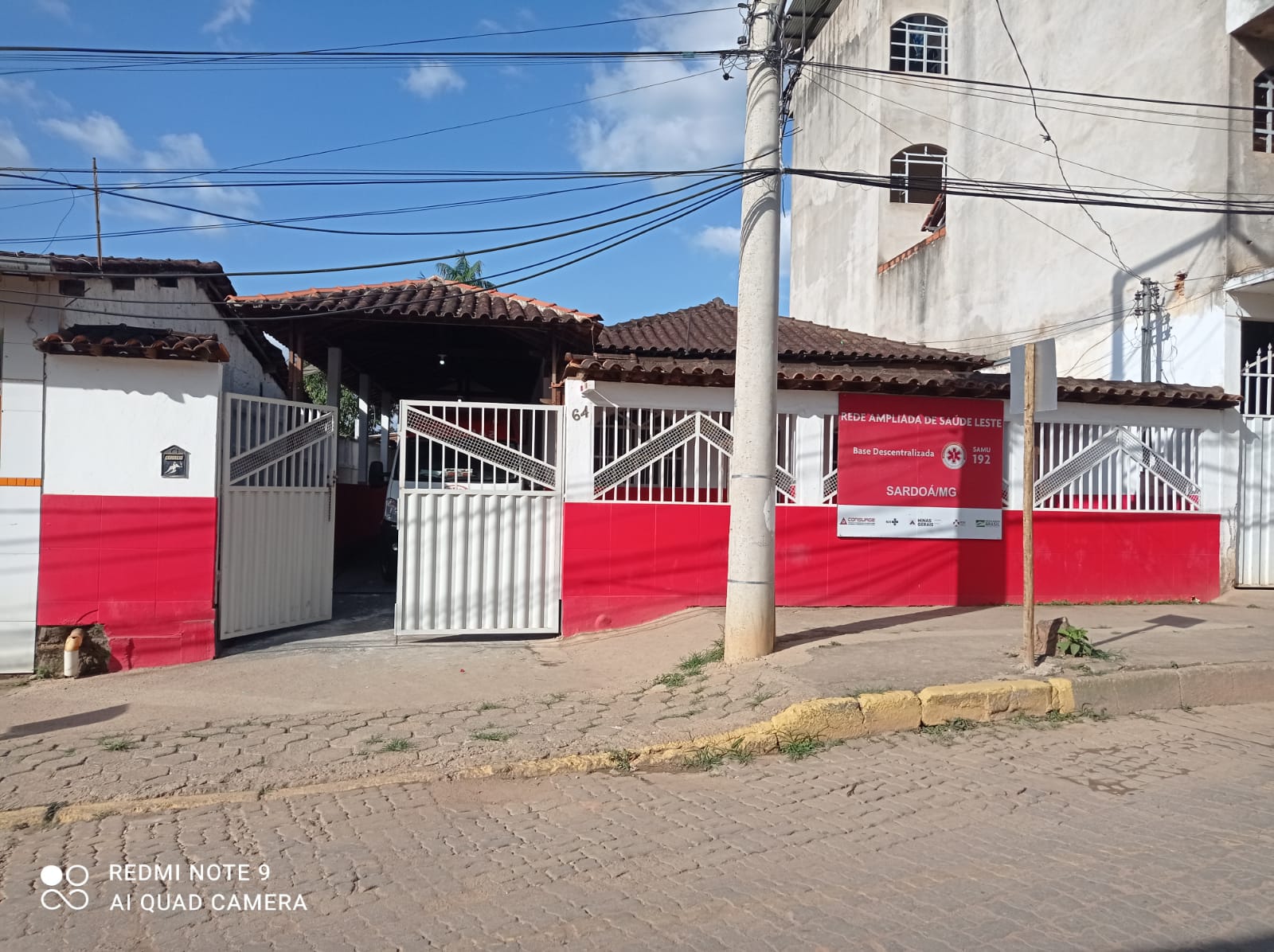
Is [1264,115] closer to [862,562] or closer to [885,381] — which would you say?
[885,381]

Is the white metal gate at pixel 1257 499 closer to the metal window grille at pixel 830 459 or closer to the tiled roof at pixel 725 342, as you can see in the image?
the tiled roof at pixel 725 342

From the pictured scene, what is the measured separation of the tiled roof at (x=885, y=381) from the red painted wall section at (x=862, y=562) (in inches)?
48.3

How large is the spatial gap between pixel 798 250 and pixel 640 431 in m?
16.5

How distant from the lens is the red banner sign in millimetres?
8758

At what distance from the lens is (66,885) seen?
11.9 feet

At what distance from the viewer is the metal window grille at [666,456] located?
8.38 metres

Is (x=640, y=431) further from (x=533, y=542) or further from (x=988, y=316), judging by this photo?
(x=988, y=316)

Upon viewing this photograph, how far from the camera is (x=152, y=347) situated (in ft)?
23.4

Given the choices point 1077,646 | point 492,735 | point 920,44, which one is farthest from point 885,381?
point 920,44

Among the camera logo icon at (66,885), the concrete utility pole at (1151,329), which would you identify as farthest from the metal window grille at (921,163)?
the camera logo icon at (66,885)

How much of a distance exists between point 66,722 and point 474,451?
379cm

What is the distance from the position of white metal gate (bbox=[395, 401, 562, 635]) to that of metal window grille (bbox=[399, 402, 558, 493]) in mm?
11

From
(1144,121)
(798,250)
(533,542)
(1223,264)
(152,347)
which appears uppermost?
(798,250)

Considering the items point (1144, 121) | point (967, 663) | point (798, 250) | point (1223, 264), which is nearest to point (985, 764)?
point (967, 663)
